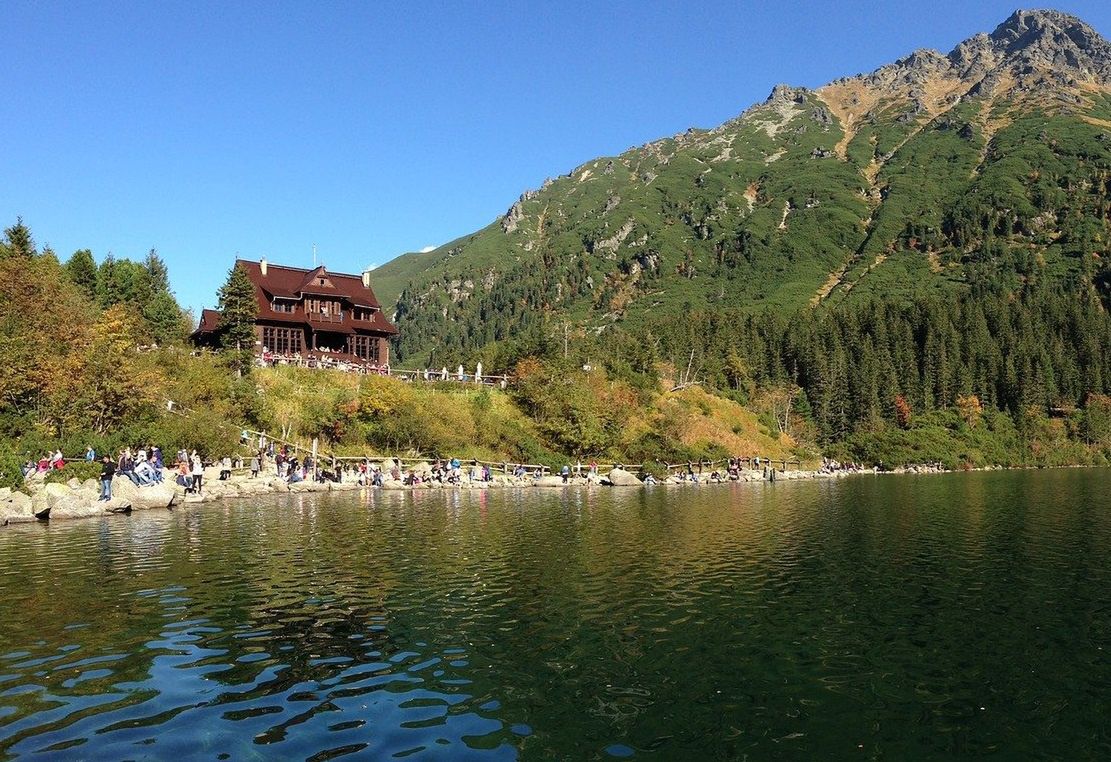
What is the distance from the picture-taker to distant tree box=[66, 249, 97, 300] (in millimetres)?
79625

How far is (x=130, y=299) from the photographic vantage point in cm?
8444

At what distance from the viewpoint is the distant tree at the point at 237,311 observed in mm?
67000

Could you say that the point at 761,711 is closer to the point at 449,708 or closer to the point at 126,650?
the point at 449,708

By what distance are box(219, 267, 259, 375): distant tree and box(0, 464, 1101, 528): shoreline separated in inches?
745

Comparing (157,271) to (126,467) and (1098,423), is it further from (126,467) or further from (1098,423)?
(1098,423)

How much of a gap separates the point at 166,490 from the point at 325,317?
4392cm

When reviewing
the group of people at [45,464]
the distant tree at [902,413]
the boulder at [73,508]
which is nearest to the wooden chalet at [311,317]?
the group of people at [45,464]

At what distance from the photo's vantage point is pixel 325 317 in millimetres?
82375

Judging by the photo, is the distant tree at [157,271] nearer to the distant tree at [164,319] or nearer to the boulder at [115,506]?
the distant tree at [164,319]

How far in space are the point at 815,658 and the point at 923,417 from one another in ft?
415

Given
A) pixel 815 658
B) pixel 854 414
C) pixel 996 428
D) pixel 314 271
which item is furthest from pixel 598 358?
pixel 815 658

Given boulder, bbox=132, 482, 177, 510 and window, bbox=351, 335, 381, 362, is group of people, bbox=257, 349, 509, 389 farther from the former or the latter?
boulder, bbox=132, 482, 177, 510

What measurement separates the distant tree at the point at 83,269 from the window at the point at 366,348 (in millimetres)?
27410

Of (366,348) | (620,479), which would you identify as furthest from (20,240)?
(620,479)
